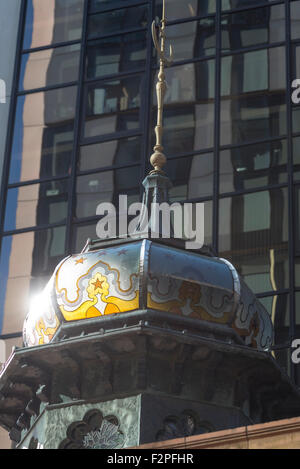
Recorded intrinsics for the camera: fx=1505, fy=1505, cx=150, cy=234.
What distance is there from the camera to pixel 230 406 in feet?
60.5

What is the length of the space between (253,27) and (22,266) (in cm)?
782

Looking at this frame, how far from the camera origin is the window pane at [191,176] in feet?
110

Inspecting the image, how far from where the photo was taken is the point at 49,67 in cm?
3747

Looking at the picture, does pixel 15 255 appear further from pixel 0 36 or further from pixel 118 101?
pixel 0 36

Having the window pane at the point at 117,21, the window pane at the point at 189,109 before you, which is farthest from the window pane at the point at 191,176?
the window pane at the point at 117,21

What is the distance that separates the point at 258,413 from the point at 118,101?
18023 mm

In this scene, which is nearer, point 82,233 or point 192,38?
point 82,233

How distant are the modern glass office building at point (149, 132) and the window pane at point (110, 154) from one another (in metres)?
0.02

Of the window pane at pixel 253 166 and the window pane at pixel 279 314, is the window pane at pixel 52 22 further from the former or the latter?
the window pane at pixel 279 314

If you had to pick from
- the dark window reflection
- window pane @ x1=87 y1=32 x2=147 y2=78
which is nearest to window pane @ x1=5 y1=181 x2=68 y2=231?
window pane @ x1=87 y1=32 x2=147 y2=78

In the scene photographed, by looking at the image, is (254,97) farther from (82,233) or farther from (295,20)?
(82,233)

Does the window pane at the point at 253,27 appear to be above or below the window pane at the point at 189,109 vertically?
above

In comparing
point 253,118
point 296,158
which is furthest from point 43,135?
point 296,158
